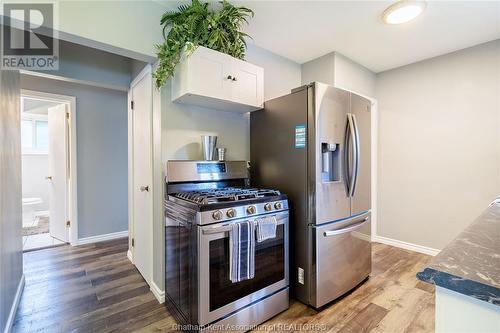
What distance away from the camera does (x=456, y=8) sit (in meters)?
2.05

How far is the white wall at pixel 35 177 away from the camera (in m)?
5.07

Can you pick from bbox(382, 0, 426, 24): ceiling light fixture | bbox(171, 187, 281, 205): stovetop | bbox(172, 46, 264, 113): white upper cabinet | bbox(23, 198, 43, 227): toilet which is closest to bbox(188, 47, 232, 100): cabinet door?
bbox(172, 46, 264, 113): white upper cabinet

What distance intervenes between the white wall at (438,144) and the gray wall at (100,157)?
13.5ft

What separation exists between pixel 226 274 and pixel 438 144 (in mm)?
3113

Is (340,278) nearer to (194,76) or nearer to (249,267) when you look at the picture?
(249,267)

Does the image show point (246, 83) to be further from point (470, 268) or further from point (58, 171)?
point (58, 171)

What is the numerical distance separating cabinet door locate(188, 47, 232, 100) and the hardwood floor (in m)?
1.84

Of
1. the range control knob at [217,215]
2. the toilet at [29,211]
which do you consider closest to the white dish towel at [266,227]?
the range control knob at [217,215]

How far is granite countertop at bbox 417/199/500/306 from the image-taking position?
54 centimetres

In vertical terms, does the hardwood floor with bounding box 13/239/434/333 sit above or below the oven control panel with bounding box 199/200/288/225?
below

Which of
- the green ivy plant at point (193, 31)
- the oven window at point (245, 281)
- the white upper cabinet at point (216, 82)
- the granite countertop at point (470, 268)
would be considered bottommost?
the oven window at point (245, 281)

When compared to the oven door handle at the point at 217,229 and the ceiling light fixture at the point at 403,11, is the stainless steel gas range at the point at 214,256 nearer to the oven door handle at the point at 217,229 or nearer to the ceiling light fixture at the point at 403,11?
the oven door handle at the point at 217,229

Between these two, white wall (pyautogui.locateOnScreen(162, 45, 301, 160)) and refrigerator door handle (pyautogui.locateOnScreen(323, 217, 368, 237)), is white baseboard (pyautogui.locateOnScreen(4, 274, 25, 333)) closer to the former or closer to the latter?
white wall (pyautogui.locateOnScreen(162, 45, 301, 160))

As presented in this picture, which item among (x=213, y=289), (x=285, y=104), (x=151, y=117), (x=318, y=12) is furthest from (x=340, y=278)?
(x=318, y=12)
